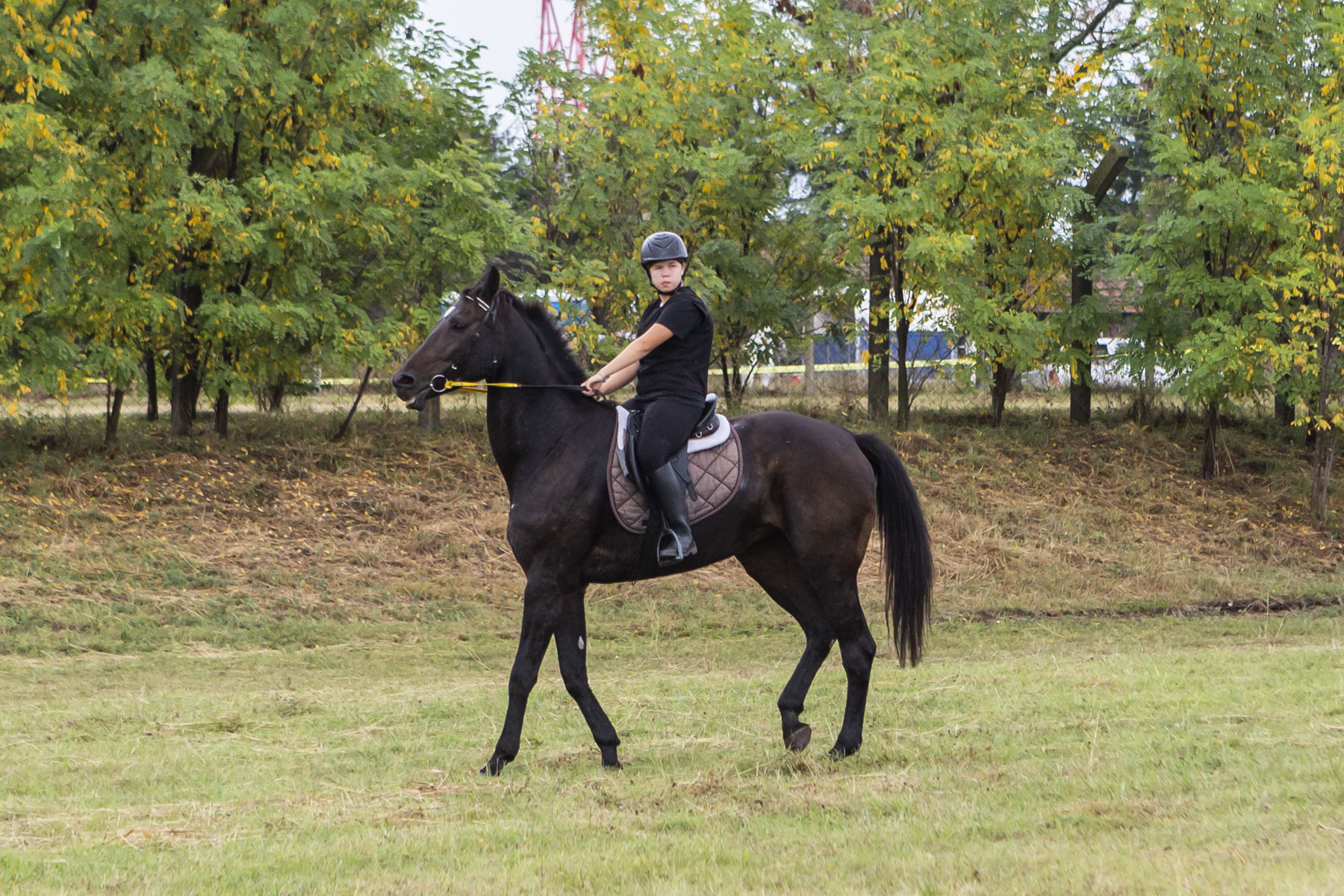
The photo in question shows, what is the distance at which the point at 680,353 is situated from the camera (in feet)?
24.2

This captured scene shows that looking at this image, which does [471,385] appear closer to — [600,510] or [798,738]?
[600,510]

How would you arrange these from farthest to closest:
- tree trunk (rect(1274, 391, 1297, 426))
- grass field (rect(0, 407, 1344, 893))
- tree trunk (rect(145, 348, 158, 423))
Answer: tree trunk (rect(1274, 391, 1297, 426)), tree trunk (rect(145, 348, 158, 423)), grass field (rect(0, 407, 1344, 893))

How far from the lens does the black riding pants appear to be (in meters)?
7.25

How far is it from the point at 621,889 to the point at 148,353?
15.4 meters

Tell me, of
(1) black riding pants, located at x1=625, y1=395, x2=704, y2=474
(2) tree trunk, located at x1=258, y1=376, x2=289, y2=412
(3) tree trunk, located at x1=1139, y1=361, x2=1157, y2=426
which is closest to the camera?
(1) black riding pants, located at x1=625, y1=395, x2=704, y2=474

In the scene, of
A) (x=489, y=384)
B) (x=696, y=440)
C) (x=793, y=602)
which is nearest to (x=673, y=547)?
(x=696, y=440)

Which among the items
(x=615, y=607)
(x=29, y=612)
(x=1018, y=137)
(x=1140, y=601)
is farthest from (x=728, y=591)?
(x=1018, y=137)

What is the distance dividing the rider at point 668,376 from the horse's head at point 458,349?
63 cm

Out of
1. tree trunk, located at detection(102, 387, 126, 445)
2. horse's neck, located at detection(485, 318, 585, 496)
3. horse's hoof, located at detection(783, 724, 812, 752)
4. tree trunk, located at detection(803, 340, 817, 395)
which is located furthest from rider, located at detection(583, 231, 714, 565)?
tree trunk, located at detection(803, 340, 817, 395)

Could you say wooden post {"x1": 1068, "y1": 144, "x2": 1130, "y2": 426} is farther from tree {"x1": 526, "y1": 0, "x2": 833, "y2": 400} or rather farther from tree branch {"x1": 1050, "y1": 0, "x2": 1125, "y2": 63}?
tree {"x1": 526, "y1": 0, "x2": 833, "y2": 400}

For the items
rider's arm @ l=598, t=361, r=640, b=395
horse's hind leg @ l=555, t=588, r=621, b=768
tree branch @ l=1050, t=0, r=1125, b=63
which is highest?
tree branch @ l=1050, t=0, r=1125, b=63

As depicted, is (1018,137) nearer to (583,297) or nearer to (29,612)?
(583,297)

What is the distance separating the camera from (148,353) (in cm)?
1808

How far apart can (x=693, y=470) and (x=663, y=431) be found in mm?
326
